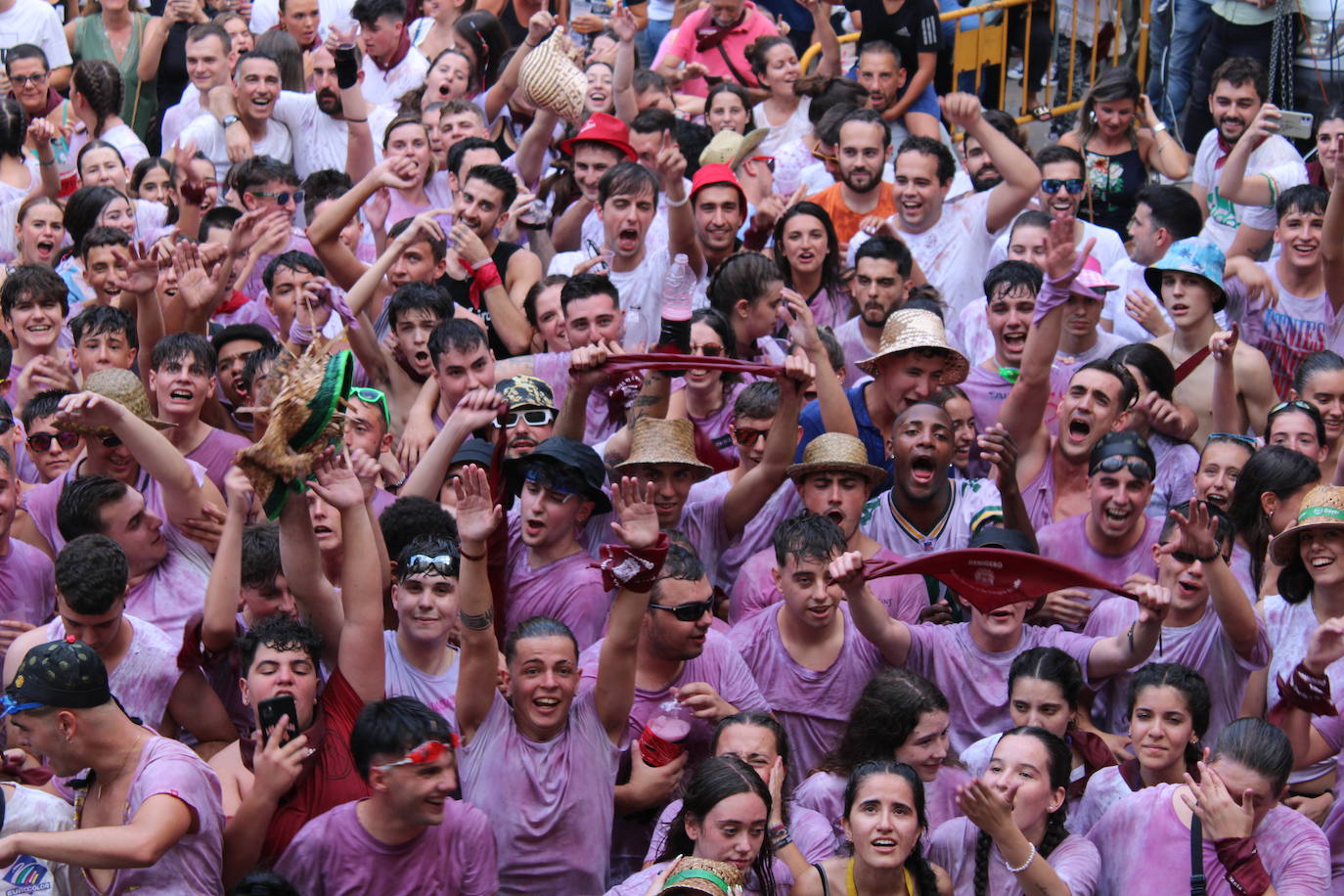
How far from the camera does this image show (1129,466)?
6.11 metres

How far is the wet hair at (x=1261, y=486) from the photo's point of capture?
608 centimetres

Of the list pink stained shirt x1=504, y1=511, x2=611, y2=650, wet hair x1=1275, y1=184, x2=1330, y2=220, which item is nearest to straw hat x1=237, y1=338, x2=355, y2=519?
pink stained shirt x1=504, y1=511, x2=611, y2=650

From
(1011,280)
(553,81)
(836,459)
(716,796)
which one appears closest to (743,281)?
(1011,280)

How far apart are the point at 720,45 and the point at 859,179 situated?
2.82 meters

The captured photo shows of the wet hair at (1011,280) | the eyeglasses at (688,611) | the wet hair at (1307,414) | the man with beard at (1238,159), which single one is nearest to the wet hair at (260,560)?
the eyeglasses at (688,611)

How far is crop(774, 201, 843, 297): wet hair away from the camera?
7.84m

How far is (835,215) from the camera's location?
342 inches

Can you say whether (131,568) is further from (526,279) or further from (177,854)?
(526,279)

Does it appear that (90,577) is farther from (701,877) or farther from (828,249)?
(828,249)

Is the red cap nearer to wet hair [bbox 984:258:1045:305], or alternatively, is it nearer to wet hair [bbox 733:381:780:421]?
wet hair [bbox 984:258:1045:305]

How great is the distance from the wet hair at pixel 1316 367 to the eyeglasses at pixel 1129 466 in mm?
1076

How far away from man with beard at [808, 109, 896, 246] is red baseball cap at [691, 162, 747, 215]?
0.55 m

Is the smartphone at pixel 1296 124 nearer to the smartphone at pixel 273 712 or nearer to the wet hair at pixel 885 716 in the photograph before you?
the wet hair at pixel 885 716

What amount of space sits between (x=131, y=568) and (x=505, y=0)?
685cm
